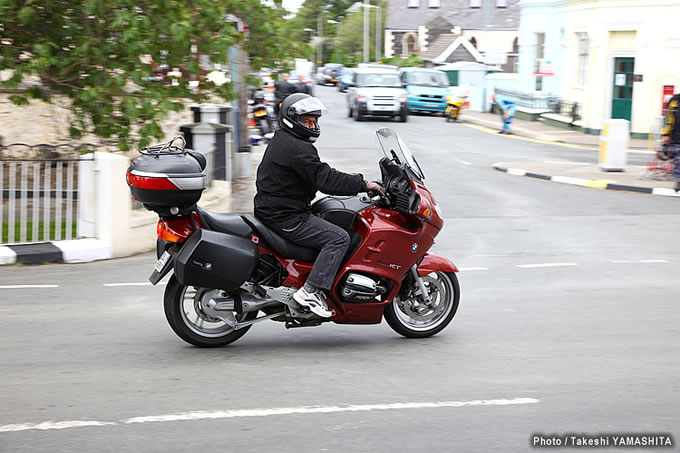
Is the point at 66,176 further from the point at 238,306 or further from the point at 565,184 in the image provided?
the point at 565,184

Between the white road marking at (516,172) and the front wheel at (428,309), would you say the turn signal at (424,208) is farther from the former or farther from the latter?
the white road marking at (516,172)

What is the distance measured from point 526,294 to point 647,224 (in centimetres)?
528

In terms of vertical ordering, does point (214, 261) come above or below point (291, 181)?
below

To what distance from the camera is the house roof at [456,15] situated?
88.8 meters

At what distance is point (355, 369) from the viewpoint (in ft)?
19.5

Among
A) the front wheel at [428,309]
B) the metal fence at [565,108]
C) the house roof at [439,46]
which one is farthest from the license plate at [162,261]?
the house roof at [439,46]

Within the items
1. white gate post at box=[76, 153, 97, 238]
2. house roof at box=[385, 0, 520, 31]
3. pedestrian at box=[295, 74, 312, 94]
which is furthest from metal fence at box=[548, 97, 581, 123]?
house roof at box=[385, 0, 520, 31]

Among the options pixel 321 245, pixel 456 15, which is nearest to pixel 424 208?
pixel 321 245

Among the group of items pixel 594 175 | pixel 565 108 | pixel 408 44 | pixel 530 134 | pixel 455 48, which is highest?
pixel 408 44

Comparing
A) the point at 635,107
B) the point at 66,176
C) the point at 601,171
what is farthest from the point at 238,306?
the point at 635,107

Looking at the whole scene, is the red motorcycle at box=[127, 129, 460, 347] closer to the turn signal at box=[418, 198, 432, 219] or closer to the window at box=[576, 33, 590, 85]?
the turn signal at box=[418, 198, 432, 219]

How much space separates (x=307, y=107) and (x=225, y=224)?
104 centimetres

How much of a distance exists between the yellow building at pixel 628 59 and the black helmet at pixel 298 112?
2437 centimetres

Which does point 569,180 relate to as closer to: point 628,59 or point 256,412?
point 628,59
